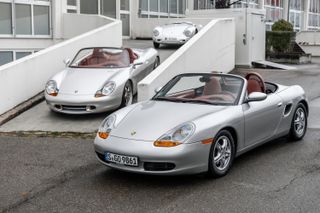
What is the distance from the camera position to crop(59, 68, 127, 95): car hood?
10047 mm

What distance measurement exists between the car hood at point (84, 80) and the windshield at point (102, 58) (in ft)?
0.87

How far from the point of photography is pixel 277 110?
7.42 meters

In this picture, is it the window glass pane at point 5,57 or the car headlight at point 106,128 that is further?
the window glass pane at point 5,57

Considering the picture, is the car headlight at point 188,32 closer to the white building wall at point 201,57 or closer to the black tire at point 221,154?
the white building wall at point 201,57

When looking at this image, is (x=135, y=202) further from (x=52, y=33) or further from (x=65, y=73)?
(x=52, y=33)

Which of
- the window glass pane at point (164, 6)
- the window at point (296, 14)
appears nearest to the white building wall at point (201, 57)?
the window glass pane at point (164, 6)

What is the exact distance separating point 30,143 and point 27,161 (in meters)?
1.19

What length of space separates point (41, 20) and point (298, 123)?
12.1 metres

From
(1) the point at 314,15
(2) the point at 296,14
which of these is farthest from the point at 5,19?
(1) the point at 314,15

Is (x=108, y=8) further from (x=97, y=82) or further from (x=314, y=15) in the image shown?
(x=314, y=15)

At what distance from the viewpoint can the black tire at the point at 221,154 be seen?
601 centimetres

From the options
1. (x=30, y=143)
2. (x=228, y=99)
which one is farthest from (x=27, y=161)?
(x=228, y=99)

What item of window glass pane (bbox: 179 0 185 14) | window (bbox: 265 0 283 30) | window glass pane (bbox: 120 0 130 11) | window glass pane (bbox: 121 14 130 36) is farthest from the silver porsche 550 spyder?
window (bbox: 265 0 283 30)

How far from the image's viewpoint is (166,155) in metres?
5.66
